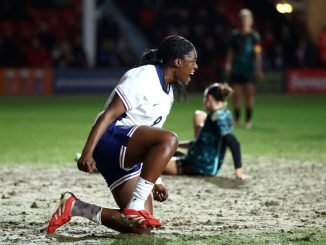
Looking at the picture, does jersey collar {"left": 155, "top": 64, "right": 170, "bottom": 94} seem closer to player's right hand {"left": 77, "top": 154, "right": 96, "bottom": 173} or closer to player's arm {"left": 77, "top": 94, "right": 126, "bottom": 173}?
player's arm {"left": 77, "top": 94, "right": 126, "bottom": 173}

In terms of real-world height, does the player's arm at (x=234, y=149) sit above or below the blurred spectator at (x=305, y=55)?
below

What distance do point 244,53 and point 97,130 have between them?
12.3 m

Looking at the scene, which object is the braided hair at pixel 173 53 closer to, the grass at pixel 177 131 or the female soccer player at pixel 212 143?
the grass at pixel 177 131

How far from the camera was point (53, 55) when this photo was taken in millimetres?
29812

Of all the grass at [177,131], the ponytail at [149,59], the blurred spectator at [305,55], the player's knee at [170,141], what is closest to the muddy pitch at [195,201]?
the grass at [177,131]

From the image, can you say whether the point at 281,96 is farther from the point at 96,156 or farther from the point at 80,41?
the point at 96,156

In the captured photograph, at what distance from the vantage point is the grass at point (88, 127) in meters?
13.8

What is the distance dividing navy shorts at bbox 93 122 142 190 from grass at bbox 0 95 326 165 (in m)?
5.25

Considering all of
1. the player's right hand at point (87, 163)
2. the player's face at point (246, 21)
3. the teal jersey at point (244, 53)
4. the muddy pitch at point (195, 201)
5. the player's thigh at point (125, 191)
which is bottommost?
the muddy pitch at point (195, 201)

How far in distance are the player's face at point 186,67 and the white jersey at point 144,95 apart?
134 mm

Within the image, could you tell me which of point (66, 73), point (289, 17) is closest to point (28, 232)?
point (66, 73)

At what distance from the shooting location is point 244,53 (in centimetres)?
1872

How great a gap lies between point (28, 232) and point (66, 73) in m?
21.9

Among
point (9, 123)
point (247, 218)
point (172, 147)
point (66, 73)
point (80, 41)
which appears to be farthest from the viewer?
point (80, 41)
